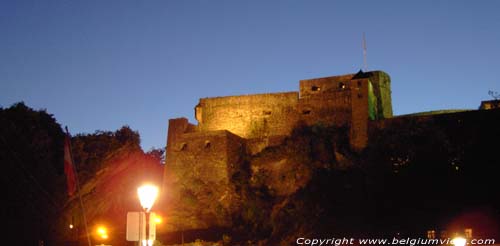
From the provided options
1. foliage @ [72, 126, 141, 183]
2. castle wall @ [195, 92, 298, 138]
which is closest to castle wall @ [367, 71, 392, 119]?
castle wall @ [195, 92, 298, 138]

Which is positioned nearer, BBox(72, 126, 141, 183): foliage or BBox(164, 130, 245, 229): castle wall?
BBox(164, 130, 245, 229): castle wall

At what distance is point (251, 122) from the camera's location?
3603cm

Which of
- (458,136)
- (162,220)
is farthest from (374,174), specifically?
(162,220)

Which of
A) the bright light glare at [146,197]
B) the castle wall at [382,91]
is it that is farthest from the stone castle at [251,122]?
the bright light glare at [146,197]

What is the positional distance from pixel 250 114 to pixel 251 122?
515mm

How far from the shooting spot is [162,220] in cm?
3108

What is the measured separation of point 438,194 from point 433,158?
7.44 feet

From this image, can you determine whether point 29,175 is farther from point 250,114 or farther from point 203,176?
point 250,114

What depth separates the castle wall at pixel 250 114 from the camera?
115 feet

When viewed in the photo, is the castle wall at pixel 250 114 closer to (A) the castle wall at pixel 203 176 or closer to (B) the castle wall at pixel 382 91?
(A) the castle wall at pixel 203 176

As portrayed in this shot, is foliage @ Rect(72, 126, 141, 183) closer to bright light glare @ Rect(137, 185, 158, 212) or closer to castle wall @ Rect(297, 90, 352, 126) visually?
castle wall @ Rect(297, 90, 352, 126)

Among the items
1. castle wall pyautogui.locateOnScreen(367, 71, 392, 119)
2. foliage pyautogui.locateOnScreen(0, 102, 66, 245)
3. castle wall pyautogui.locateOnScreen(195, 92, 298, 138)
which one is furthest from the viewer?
castle wall pyautogui.locateOnScreen(367, 71, 392, 119)

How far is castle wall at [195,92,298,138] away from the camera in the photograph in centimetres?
3516

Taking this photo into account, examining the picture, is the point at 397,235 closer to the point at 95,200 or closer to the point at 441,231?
the point at 441,231
